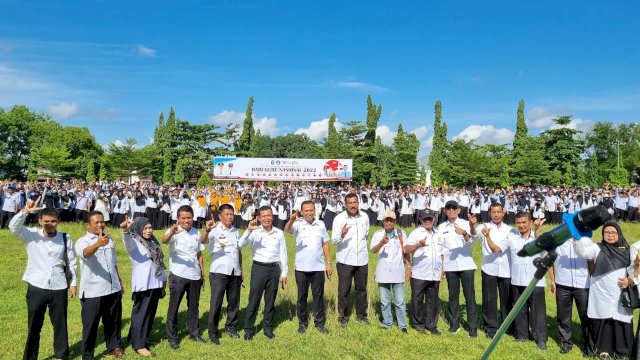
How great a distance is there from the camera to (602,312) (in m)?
5.26

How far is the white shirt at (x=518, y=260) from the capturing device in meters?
5.81

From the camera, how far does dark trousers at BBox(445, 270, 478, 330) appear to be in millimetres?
6254

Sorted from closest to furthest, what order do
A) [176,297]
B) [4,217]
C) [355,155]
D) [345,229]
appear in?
[176,297] → [345,229] → [4,217] → [355,155]

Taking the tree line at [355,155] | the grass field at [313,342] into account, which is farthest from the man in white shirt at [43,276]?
the tree line at [355,155]

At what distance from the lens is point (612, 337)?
5301 mm

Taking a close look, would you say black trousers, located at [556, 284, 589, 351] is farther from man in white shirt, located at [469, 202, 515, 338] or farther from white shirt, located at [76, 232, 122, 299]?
white shirt, located at [76, 232, 122, 299]

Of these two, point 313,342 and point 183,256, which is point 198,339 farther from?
point 313,342

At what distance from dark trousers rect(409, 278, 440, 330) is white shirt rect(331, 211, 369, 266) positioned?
833 mm

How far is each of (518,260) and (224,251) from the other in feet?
13.1

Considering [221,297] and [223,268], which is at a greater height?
[223,268]

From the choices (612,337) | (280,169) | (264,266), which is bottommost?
(612,337)

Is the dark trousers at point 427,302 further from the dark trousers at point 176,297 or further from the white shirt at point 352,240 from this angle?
the dark trousers at point 176,297

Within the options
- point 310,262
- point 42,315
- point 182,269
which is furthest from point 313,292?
point 42,315

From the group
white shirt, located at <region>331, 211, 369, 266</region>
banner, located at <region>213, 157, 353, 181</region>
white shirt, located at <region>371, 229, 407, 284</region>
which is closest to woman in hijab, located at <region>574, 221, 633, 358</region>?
white shirt, located at <region>371, 229, 407, 284</region>
